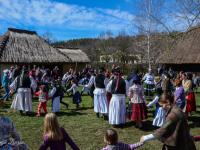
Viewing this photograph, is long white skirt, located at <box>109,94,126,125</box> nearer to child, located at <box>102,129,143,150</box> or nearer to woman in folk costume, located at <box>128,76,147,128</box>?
woman in folk costume, located at <box>128,76,147,128</box>

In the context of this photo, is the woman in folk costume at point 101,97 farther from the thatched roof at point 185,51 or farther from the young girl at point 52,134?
the thatched roof at point 185,51

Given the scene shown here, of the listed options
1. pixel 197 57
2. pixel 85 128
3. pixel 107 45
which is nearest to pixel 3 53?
pixel 197 57

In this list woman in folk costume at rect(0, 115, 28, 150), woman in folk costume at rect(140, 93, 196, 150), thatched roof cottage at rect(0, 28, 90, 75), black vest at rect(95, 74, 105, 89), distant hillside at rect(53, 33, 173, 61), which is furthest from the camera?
distant hillside at rect(53, 33, 173, 61)

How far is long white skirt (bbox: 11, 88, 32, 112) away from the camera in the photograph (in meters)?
13.8

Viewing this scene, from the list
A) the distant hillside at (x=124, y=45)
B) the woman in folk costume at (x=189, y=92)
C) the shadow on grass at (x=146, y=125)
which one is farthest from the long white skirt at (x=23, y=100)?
the distant hillside at (x=124, y=45)

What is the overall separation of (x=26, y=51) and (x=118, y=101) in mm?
23742

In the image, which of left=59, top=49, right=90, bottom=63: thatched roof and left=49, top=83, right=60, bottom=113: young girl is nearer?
left=49, top=83, right=60, bottom=113: young girl

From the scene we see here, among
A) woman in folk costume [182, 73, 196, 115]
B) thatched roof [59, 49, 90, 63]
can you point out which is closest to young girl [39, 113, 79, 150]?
woman in folk costume [182, 73, 196, 115]

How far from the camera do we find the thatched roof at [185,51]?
33656 millimetres

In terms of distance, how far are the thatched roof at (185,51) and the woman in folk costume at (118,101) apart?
22332mm

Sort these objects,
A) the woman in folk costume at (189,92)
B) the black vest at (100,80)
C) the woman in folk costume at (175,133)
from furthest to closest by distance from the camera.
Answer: the black vest at (100,80), the woman in folk costume at (189,92), the woman in folk costume at (175,133)

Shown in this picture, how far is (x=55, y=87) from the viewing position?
1446 cm

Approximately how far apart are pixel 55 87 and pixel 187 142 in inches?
373

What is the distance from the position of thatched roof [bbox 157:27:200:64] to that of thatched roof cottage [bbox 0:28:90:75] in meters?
9.96
